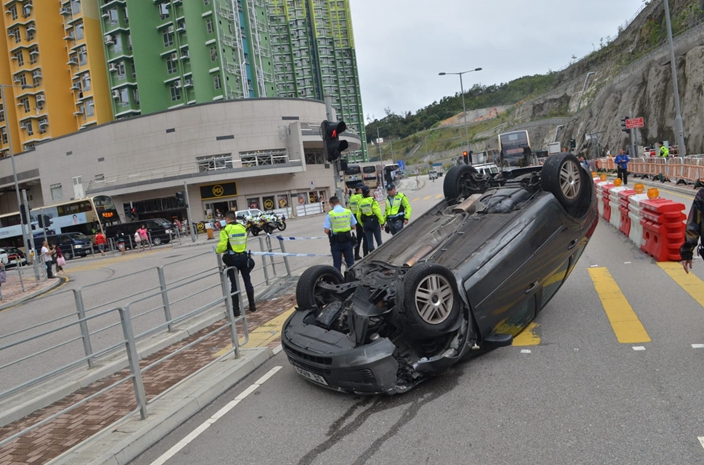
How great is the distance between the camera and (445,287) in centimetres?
500

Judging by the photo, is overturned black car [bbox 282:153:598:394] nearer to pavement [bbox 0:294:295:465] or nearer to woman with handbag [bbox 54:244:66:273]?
pavement [bbox 0:294:295:465]

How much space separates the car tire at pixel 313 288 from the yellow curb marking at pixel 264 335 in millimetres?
1437

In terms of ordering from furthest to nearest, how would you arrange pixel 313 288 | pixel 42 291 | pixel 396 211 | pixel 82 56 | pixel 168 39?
1. pixel 82 56
2. pixel 168 39
3. pixel 42 291
4. pixel 396 211
5. pixel 313 288

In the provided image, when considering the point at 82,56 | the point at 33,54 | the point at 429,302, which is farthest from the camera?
the point at 33,54

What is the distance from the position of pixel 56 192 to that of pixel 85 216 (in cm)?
1998

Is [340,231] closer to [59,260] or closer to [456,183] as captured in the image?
[456,183]

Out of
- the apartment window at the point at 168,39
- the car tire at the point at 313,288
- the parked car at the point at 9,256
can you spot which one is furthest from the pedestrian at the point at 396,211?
the apartment window at the point at 168,39

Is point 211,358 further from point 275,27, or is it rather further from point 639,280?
point 275,27

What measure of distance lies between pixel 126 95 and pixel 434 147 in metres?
84.9

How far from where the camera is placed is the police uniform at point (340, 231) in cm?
1032

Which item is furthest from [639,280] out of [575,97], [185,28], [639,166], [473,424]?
[575,97]

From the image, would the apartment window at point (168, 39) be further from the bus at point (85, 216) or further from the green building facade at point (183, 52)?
the bus at point (85, 216)

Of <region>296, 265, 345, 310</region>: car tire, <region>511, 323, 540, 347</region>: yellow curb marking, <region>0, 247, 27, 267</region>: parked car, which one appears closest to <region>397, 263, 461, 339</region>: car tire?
<region>511, 323, 540, 347</region>: yellow curb marking

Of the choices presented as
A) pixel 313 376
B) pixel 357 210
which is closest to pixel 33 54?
pixel 357 210
